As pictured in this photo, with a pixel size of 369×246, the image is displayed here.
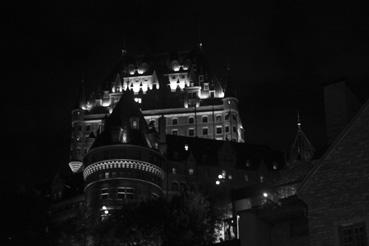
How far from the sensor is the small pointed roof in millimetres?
118000

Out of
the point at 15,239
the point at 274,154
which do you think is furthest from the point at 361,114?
the point at 274,154

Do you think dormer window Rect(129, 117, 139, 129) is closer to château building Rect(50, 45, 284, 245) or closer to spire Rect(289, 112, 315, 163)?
château building Rect(50, 45, 284, 245)

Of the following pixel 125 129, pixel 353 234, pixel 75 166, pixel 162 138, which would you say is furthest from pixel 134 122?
pixel 353 234

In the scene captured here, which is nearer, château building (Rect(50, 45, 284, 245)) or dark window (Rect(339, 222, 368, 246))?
dark window (Rect(339, 222, 368, 246))

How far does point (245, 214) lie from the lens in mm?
30906

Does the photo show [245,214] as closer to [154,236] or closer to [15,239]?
[154,236]

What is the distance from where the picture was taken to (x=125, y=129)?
394ft

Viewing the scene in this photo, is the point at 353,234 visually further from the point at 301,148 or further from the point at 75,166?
the point at 75,166

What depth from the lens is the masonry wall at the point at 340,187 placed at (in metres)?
25.8

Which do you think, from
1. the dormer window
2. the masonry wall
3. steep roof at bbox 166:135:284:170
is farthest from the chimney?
the masonry wall

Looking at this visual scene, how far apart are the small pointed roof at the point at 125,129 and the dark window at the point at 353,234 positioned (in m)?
92.4

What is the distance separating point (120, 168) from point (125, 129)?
8.35 meters

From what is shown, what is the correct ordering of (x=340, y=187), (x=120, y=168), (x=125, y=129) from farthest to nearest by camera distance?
(x=125, y=129), (x=120, y=168), (x=340, y=187)

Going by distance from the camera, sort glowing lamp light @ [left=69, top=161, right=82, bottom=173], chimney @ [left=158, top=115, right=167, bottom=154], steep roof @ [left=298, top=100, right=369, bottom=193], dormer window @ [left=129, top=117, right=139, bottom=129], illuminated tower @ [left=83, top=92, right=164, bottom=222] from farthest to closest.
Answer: glowing lamp light @ [left=69, top=161, right=82, bottom=173], chimney @ [left=158, top=115, right=167, bottom=154], dormer window @ [left=129, top=117, right=139, bottom=129], illuminated tower @ [left=83, top=92, right=164, bottom=222], steep roof @ [left=298, top=100, right=369, bottom=193]
